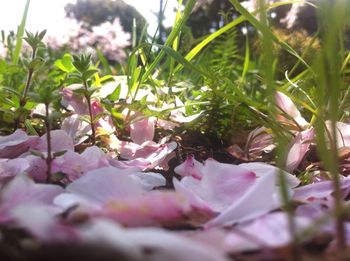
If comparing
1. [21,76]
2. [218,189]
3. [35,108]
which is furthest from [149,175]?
[21,76]

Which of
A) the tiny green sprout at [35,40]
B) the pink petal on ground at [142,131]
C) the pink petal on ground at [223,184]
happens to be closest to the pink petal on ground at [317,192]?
the pink petal on ground at [223,184]

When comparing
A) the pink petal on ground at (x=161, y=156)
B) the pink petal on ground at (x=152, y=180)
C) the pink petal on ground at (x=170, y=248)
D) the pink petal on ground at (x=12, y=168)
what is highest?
the pink petal on ground at (x=161, y=156)

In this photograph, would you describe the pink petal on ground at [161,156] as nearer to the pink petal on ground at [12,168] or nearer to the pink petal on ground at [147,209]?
the pink petal on ground at [12,168]

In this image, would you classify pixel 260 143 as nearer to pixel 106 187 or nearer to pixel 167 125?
pixel 167 125

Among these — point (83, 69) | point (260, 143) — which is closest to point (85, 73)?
point (83, 69)

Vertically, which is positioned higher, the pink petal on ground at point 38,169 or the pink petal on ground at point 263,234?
the pink petal on ground at point 38,169

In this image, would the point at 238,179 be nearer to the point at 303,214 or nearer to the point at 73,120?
the point at 303,214

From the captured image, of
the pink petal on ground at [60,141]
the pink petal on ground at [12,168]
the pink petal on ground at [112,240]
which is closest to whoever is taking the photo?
the pink petal on ground at [112,240]
